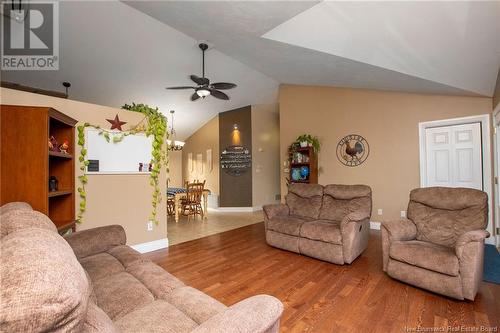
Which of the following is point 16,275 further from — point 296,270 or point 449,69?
point 449,69

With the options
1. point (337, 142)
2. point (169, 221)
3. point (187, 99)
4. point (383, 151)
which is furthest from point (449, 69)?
point (169, 221)

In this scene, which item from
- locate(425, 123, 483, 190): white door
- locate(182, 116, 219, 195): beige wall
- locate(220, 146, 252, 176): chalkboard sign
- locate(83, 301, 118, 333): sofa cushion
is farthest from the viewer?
locate(182, 116, 219, 195): beige wall

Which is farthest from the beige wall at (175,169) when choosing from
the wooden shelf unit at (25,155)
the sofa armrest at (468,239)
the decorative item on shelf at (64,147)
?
the sofa armrest at (468,239)

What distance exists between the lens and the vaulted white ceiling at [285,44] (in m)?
2.55

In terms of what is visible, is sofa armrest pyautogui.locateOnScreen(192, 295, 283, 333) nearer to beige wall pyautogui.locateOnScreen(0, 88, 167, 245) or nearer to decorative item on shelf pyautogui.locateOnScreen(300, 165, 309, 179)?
beige wall pyautogui.locateOnScreen(0, 88, 167, 245)

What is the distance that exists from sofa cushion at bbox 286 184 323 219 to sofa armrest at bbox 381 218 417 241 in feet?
4.14

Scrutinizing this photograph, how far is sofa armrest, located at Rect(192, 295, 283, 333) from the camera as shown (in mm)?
879

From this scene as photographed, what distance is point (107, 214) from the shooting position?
3.25 m

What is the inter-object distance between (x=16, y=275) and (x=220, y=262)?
2845mm

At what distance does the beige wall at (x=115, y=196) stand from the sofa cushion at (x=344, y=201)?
2609 mm

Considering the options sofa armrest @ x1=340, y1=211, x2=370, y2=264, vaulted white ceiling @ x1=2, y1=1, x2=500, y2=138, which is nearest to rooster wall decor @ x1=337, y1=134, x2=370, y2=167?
vaulted white ceiling @ x1=2, y1=1, x2=500, y2=138

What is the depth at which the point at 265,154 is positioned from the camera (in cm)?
787

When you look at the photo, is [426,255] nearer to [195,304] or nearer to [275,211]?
[275,211]

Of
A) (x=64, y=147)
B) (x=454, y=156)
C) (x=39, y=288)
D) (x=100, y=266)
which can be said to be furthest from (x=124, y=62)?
(x=454, y=156)
